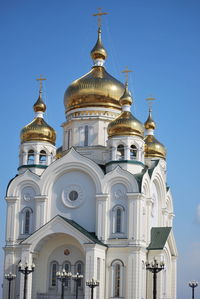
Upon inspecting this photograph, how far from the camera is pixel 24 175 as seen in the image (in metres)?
40.6

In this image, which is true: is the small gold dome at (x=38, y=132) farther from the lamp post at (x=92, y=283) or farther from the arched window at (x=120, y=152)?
the lamp post at (x=92, y=283)

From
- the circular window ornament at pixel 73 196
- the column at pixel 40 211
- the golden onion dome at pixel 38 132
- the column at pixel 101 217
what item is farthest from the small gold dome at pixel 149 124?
the column at pixel 40 211

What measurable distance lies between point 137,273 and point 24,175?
31.0 ft

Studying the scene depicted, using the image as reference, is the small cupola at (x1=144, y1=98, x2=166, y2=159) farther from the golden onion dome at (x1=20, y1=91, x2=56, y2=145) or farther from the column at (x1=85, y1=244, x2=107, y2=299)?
the column at (x1=85, y1=244, x2=107, y2=299)

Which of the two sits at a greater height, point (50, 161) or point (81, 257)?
point (50, 161)

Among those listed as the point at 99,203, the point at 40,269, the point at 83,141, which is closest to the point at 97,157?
the point at 83,141

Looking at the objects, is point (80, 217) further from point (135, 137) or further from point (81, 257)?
point (135, 137)

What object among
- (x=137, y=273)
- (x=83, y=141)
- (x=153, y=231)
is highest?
(x=83, y=141)

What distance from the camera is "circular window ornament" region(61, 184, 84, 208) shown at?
3956 centimetres

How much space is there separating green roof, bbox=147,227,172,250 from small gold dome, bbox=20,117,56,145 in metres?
8.73

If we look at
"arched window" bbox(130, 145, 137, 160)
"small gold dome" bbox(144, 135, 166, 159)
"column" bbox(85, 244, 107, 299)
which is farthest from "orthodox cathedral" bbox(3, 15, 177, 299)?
"small gold dome" bbox(144, 135, 166, 159)

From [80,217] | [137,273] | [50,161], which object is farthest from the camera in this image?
[50,161]

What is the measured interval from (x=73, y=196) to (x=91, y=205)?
1.34 metres

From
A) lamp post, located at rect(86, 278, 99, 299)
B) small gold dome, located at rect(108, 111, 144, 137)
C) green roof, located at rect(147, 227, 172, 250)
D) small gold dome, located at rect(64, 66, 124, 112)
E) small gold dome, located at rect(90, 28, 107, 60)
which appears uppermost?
small gold dome, located at rect(90, 28, 107, 60)
